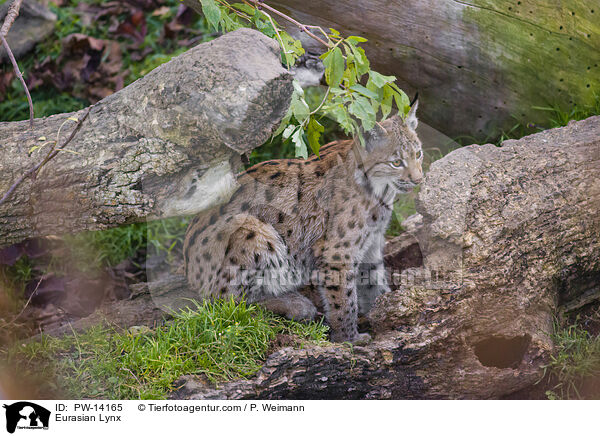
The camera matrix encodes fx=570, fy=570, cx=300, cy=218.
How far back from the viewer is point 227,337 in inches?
163

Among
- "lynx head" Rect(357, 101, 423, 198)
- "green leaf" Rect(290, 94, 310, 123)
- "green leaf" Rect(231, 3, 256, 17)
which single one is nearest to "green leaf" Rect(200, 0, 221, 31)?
"green leaf" Rect(231, 3, 256, 17)

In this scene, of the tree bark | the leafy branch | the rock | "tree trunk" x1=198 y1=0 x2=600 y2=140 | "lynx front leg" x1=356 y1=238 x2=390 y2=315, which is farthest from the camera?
the rock

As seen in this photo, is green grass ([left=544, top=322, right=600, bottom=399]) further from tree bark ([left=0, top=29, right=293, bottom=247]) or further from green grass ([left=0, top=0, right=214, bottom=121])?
green grass ([left=0, top=0, right=214, bottom=121])

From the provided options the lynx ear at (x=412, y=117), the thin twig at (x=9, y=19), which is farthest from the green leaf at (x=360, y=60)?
the thin twig at (x=9, y=19)

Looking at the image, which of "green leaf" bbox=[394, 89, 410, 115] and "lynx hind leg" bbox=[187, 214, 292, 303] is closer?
"green leaf" bbox=[394, 89, 410, 115]

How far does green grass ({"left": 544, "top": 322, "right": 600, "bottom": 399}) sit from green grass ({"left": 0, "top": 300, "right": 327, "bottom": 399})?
1.73m

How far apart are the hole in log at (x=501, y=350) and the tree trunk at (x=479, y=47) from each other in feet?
8.86

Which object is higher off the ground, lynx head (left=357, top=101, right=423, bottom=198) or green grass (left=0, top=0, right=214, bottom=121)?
lynx head (left=357, top=101, right=423, bottom=198)

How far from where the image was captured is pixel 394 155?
4719mm

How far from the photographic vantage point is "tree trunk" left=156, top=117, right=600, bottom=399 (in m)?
4.07

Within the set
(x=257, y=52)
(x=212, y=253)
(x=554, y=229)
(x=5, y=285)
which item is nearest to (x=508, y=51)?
(x=554, y=229)
